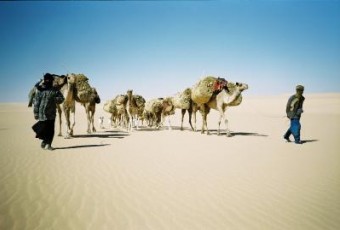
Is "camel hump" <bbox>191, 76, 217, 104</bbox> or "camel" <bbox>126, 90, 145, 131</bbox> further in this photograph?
"camel" <bbox>126, 90, 145, 131</bbox>

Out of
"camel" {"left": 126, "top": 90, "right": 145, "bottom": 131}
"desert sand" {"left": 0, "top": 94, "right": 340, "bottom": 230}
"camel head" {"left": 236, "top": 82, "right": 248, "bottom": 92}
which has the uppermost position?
"camel head" {"left": 236, "top": 82, "right": 248, "bottom": 92}

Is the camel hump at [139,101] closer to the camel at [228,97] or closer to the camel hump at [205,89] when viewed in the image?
the camel hump at [205,89]

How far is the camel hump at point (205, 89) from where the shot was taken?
52.7ft

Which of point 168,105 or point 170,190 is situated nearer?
point 170,190

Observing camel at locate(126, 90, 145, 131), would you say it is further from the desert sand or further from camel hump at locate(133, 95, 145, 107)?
the desert sand

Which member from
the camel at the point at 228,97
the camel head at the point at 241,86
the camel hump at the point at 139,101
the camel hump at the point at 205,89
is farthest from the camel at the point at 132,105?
the camel head at the point at 241,86

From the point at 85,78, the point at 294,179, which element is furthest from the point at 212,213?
the point at 85,78

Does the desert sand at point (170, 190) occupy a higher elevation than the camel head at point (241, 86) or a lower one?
lower

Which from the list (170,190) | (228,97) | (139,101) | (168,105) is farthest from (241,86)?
(170,190)

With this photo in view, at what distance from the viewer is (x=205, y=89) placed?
16.1 m

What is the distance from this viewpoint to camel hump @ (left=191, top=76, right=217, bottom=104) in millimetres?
16078

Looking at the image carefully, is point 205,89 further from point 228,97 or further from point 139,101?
point 139,101

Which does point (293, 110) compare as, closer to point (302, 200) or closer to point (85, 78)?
point (302, 200)

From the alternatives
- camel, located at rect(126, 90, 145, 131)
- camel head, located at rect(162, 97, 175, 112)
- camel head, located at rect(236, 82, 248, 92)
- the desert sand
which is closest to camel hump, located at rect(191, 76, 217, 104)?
camel head, located at rect(236, 82, 248, 92)
